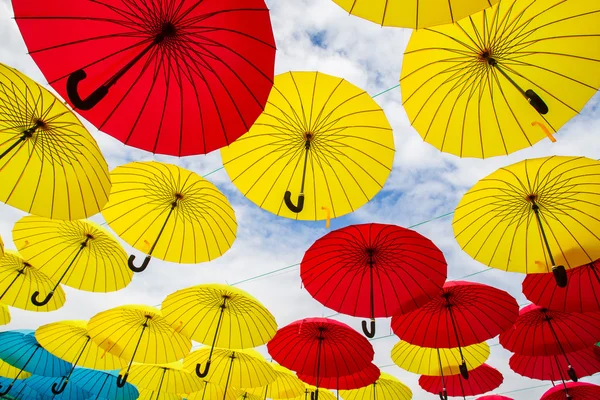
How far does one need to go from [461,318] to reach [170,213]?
15.2 feet

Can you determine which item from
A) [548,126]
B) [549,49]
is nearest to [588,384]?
[548,126]

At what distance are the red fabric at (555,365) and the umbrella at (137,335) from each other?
6726 mm

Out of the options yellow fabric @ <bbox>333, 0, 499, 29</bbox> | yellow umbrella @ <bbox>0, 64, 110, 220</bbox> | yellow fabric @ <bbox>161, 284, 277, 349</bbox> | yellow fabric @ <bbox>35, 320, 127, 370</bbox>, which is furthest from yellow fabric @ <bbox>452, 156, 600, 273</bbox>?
yellow fabric @ <bbox>35, 320, 127, 370</bbox>

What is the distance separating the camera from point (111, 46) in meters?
2.78

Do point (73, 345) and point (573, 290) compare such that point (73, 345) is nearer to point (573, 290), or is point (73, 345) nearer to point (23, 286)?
point (23, 286)

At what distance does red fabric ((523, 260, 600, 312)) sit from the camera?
5.12 meters

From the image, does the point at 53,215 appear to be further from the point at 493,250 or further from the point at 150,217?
the point at 493,250

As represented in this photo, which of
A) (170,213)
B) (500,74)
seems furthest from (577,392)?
(170,213)

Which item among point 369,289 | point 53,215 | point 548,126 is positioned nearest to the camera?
point 548,126

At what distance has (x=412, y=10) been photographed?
2.67m

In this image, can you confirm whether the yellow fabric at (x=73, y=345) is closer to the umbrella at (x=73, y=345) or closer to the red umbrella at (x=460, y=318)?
the umbrella at (x=73, y=345)

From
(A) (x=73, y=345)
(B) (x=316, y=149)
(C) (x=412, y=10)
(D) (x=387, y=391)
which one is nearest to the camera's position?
(C) (x=412, y=10)

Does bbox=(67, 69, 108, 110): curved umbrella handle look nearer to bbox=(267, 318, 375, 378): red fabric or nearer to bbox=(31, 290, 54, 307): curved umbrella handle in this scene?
bbox=(31, 290, 54, 307): curved umbrella handle

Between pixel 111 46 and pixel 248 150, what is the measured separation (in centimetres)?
191
